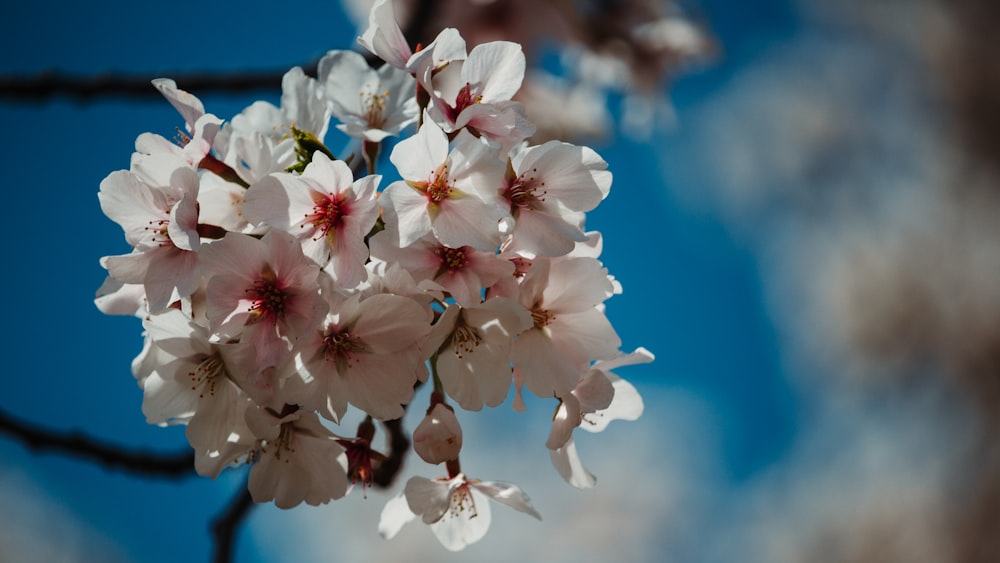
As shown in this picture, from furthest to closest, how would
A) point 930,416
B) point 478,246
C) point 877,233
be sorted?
1. point 877,233
2. point 930,416
3. point 478,246

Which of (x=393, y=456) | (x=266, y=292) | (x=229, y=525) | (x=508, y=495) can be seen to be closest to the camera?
(x=266, y=292)

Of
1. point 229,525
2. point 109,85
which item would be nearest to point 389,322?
point 229,525

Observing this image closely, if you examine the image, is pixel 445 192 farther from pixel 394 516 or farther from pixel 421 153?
pixel 394 516

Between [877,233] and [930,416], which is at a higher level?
[877,233]

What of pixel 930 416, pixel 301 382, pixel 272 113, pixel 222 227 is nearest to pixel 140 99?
pixel 272 113

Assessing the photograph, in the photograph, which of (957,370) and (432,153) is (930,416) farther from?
(432,153)

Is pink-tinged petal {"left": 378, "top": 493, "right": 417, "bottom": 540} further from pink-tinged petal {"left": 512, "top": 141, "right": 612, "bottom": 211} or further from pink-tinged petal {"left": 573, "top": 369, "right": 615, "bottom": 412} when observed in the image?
pink-tinged petal {"left": 512, "top": 141, "right": 612, "bottom": 211}

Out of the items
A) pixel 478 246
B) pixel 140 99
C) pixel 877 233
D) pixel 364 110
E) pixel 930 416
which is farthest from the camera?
pixel 877 233
